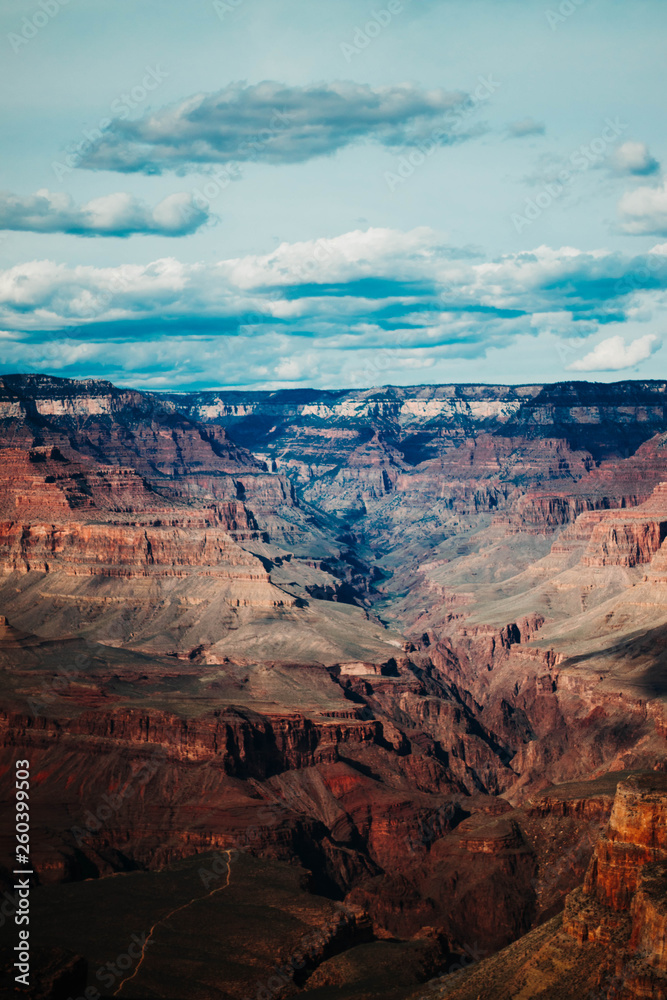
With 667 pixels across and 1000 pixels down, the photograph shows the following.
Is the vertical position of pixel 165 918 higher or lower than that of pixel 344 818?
higher

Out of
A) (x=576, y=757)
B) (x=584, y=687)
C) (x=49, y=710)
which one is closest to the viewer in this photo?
(x=49, y=710)

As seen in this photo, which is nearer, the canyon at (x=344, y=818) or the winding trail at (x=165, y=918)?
the canyon at (x=344, y=818)

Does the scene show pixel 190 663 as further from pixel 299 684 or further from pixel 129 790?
pixel 129 790

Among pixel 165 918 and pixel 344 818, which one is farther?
pixel 344 818

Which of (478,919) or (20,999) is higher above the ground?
(20,999)

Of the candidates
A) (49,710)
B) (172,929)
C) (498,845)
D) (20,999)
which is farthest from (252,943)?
(49,710)

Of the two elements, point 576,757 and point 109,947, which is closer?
point 109,947

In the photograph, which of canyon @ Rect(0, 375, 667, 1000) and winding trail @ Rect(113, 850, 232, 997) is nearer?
canyon @ Rect(0, 375, 667, 1000)

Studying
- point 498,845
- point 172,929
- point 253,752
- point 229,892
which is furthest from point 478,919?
point 253,752

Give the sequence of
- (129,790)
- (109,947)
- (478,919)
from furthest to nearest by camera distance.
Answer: (129,790)
(478,919)
(109,947)
